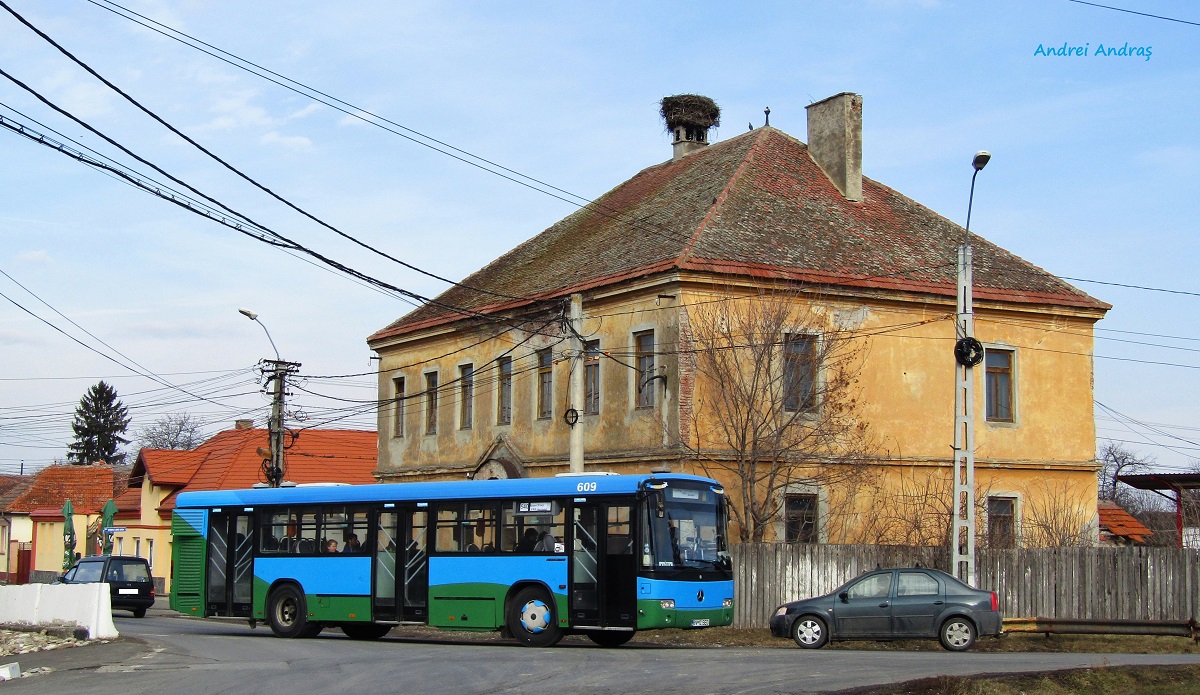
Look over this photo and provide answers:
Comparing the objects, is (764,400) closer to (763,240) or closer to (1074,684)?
(763,240)

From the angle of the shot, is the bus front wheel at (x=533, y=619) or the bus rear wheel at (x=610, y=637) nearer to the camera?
the bus front wheel at (x=533, y=619)

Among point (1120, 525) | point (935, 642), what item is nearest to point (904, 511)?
point (935, 642)

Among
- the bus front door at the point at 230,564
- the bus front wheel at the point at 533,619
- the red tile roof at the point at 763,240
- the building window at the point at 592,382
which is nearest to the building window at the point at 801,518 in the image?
the red tile roof at the point at 763,240

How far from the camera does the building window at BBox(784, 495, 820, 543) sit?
101 ft

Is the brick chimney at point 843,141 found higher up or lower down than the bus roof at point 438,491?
higher up

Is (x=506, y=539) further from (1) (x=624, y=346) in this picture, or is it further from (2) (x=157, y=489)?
(2) (x=157, y=489)

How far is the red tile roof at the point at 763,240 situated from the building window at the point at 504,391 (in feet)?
5.25

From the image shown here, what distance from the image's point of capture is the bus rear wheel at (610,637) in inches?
886

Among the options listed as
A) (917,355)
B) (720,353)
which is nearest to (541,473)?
(720,353)

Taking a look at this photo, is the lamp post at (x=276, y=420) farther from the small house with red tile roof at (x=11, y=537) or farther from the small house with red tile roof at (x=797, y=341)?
the small house with red tile roof at (x=11, y=537)

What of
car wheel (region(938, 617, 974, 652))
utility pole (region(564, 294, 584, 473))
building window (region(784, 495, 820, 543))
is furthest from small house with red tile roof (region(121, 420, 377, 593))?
car wheel (region(938, 617, 974, 652))

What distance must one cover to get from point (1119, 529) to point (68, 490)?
52.9 m

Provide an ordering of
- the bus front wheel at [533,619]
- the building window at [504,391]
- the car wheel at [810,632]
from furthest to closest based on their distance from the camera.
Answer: the building window at [504,391], the car wheel at [810,632], the bus front wheel at [533,619]

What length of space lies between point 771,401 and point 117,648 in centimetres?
1439
